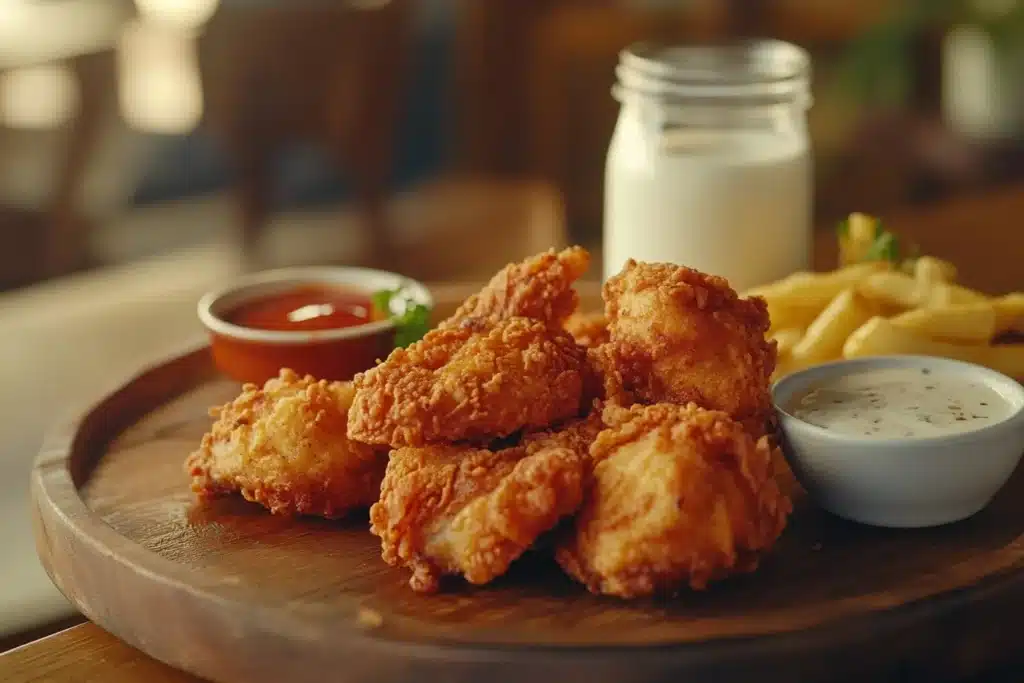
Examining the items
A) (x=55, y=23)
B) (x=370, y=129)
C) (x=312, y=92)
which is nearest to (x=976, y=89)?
(x=370, y=129)

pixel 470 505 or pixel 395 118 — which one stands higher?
pixel 470 505

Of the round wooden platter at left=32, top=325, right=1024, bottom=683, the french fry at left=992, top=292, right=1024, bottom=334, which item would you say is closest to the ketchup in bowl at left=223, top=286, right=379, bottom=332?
the round wooden platter at left=32, top=325, right=1024, bottom=683

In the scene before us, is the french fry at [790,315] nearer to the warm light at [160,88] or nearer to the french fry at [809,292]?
the french fry at [809,292]

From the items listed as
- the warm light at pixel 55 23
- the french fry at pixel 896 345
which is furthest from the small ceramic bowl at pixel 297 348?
the warm light at pixel 55 23

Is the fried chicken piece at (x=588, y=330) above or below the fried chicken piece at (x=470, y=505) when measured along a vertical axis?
above

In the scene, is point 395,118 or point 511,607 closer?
point 511,607

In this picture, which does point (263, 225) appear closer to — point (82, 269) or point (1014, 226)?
point (82, 269)

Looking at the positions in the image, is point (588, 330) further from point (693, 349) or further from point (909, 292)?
point (909, 292)
